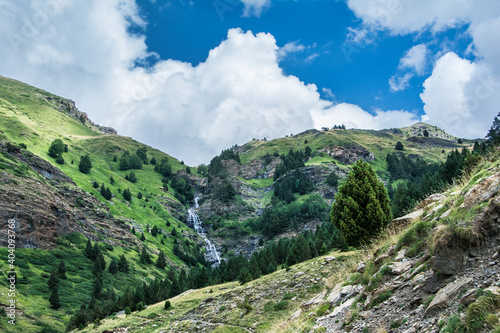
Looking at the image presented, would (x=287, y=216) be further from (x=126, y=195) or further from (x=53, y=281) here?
(x=53, y=281)

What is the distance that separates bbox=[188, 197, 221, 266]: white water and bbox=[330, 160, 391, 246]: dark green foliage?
119 meters

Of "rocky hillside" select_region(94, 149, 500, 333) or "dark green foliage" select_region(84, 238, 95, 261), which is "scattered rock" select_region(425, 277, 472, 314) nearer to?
"rocky hillside" select_region(94, 149, 500, 333)

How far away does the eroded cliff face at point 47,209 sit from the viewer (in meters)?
85.9

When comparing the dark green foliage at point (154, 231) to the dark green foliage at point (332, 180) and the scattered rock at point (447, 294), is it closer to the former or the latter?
the dark green foliage at point (332, 180)

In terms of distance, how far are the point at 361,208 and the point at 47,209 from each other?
3951 inches

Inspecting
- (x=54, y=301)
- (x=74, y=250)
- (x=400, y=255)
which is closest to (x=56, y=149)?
(x=74, y=250)

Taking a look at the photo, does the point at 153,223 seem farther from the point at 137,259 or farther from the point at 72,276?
the point at 72,276

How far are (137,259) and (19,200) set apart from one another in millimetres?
41077

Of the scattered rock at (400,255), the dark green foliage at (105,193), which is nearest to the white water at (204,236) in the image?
the dark green foliage at (105,193)

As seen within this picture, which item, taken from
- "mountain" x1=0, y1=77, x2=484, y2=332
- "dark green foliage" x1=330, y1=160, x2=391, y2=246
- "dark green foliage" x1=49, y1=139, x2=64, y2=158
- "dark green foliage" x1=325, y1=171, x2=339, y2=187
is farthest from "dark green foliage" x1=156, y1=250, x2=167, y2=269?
"dark green foliage" x1=325, y1=171, x2=339, y2=187

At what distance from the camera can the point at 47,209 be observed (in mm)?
95812

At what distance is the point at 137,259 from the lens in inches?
4259

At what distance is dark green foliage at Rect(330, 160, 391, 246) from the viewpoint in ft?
99.2

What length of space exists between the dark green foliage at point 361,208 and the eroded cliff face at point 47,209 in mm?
84946
